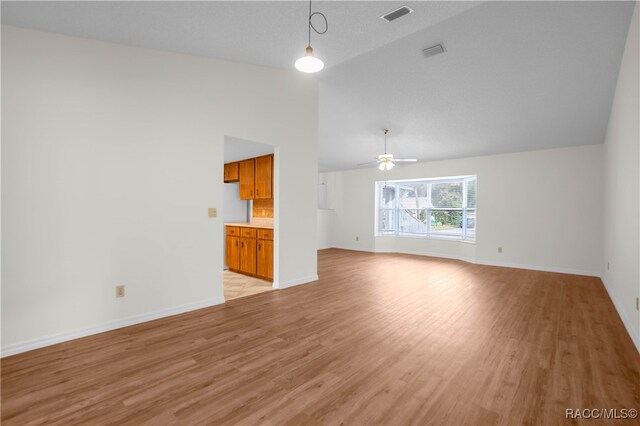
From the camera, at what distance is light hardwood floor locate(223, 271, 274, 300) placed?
421cm

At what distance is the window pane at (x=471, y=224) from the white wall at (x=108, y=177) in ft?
18.6

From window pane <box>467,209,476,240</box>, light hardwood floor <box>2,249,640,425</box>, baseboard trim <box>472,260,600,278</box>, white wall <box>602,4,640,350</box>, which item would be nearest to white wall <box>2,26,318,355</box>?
light hardwood floor <box>2,249,640,425</box>

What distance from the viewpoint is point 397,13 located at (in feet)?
9.23

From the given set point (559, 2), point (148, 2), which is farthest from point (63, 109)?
point (559, 2)

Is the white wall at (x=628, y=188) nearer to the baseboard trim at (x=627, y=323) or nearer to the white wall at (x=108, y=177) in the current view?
the baseboard trim at (x=627, y=323)

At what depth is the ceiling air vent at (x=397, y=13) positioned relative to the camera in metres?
2.75

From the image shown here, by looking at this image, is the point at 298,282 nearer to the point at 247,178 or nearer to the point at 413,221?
the point at 247,178

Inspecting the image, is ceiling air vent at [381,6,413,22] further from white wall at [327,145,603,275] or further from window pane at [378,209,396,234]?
window pane at [378,209,396,234]

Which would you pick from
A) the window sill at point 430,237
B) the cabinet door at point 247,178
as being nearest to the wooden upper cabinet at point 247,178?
the cabinet door at point 247,178

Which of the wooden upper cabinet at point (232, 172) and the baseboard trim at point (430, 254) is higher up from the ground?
the wooden upper cabinet at point (232, 172)

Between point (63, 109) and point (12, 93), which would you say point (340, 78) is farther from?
point (12, 93)

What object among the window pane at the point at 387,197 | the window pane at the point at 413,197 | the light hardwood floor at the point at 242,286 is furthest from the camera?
the window pane at the point at 387,197

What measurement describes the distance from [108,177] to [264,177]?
2.60 metres

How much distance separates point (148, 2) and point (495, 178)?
6972 mm
